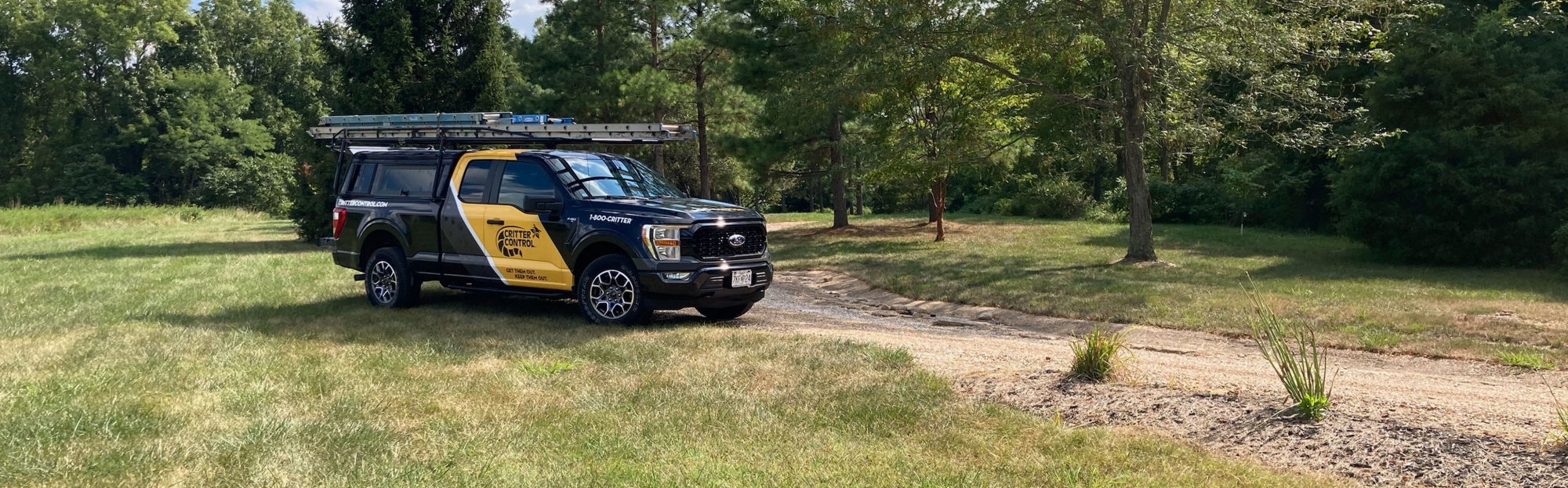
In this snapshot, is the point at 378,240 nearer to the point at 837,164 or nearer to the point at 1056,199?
the point at 837,164

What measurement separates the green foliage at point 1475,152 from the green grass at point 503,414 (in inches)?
531

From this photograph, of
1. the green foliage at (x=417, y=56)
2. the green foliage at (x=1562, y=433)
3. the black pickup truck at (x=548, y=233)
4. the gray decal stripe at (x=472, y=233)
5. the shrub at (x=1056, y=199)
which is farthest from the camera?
the shrub at (x=1056, y=199)

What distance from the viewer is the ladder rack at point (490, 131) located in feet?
Result: 35.5

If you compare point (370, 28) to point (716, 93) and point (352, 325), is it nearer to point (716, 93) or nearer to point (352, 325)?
point (716, 93)

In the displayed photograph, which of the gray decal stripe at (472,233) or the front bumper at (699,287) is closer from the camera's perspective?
the front bumper at (699,287)

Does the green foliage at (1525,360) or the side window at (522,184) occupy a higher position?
→ the side window at (522,184)

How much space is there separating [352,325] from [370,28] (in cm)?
1514

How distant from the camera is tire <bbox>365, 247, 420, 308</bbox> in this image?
1073cm

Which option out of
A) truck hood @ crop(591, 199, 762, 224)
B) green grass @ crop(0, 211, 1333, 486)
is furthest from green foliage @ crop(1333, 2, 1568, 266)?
green grass @ crop(0, 211, 1333, 486)

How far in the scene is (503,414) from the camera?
5.61 metres

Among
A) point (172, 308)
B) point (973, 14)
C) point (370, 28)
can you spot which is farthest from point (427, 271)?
point (370, 28)

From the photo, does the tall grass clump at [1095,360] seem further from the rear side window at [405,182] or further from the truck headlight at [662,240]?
the rear side window at [405,182]

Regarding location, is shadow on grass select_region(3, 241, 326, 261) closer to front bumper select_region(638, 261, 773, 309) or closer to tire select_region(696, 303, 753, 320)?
tire select_region(696, 303, 753, 320)

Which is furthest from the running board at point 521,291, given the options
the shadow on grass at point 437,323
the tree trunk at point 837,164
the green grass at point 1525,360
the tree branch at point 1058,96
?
the tree trunk at point 837,164
